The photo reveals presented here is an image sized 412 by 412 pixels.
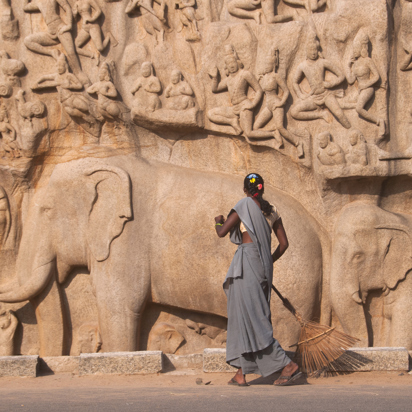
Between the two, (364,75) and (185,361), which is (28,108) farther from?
(364,75)

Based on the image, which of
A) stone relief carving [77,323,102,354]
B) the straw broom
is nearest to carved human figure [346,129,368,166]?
the straw broom

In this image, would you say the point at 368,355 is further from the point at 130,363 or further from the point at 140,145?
the point at 140,145

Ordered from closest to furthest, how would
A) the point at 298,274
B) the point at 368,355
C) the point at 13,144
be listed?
the point at 368,355 → the point at 298,274 → the point at 13,144

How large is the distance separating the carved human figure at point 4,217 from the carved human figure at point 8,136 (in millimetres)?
475

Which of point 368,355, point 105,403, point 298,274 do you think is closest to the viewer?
point 105,403

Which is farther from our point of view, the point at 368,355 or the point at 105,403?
the point at 368,355

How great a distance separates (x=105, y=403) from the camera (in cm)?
536

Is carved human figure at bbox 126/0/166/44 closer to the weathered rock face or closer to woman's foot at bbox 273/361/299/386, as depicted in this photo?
the weathered rock face

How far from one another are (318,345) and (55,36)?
476cm

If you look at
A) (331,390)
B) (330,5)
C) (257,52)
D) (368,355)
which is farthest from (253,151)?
(331,390)

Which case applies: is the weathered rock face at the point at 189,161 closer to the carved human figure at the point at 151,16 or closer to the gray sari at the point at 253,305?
the carved human figure at the point at 151,16

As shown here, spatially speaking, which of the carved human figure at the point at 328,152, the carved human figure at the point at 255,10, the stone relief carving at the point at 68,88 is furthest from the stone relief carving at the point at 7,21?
the carved human figure at the point at 328,152

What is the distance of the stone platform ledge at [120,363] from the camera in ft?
21.6

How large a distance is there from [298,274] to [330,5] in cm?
309
